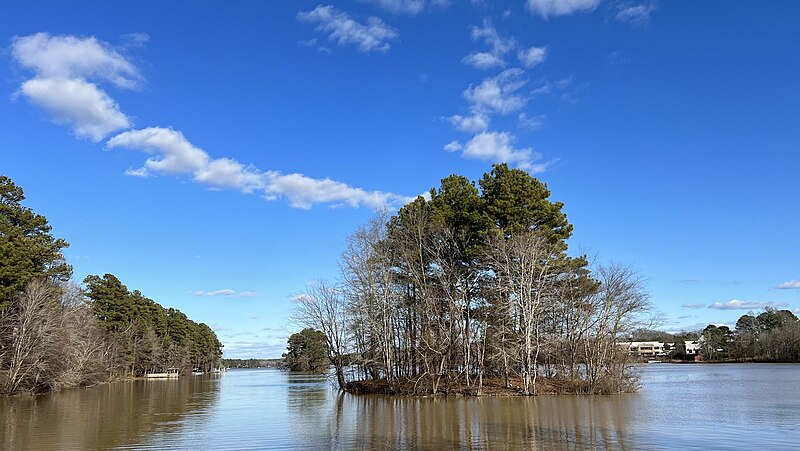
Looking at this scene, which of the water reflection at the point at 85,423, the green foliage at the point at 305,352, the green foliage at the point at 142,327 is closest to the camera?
the water reflection at the point at 85,423

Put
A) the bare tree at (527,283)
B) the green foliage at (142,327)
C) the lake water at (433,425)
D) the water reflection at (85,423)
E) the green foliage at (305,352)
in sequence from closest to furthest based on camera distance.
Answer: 1. the lake water at (433,425)
2. the water reflection at (85,423)
3. the bare tree at (527,283)
4. the green foliage at (142,327)
5. the green foliage at (305,352)

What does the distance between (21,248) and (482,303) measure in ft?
99.3

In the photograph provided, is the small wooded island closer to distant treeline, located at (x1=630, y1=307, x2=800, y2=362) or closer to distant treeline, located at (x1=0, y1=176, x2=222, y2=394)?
distant treeline, located at (x1=0, y1=176, x2=222, y2=394)

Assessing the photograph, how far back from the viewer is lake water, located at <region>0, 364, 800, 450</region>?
1571 centimetres

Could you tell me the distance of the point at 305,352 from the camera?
4624 inches

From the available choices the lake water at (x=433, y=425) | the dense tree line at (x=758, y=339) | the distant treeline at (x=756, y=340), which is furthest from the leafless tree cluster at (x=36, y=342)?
the dense tree line at (x=758, y=339)

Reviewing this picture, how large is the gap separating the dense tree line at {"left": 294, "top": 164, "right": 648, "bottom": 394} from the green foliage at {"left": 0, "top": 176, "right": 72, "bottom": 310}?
18.8m

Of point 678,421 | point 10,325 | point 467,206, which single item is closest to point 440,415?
point 678,421

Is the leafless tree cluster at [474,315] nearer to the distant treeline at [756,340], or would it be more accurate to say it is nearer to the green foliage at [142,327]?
the green foliage at [142,327]

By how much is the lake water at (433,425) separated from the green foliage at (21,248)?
9084 millimetres

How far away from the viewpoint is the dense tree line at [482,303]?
113 feet

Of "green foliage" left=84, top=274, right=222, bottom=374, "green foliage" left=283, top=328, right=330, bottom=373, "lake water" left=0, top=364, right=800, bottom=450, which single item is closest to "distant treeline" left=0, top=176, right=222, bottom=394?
"green foliage" left=84, top=274, right=222, bottom=374

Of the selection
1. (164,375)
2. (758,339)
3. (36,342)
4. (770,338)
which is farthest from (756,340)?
(36,342)

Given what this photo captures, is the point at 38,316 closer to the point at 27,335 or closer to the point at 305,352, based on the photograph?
the point at 27,335
